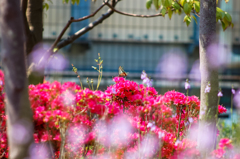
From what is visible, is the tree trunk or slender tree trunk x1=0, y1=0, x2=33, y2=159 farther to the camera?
the tree trunk

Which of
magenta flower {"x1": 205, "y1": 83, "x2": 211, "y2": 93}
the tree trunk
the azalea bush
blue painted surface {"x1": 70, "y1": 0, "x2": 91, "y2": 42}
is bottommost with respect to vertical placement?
the azalea bush

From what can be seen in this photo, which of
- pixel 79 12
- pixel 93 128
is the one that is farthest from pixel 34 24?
pixel 79 12

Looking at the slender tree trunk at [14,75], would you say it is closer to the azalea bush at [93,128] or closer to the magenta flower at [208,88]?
the azalea bush at [93,128]

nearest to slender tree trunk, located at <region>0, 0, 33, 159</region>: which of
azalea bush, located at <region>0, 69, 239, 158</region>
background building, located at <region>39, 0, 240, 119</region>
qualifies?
azalea bush, located at <region>0, 69, 239, 158</region>

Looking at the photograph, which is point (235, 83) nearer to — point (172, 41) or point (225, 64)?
point (225, 64)

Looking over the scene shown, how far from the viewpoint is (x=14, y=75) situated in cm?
107

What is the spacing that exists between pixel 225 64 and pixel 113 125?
5986 mm

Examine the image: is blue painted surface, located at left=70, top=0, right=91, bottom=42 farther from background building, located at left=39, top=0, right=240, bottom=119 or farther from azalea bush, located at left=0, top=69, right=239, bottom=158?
azalea bush, located at left=0, top=69, right=239, bottom=158

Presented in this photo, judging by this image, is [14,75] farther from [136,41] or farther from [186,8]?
[136,41]

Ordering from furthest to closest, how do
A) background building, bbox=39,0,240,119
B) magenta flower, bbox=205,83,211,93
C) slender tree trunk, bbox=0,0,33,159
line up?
background building, bbox=39,0,240,119, magenta flower, bbox=205,83,211,93, slender tree trunk, bbox=0,0,33,159

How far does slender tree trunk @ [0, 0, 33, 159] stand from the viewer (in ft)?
3.51


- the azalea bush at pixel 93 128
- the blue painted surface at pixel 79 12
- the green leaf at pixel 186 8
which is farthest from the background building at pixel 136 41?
the azalea bush at pixel 93 128

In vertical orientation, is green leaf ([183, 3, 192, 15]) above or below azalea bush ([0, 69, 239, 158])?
above

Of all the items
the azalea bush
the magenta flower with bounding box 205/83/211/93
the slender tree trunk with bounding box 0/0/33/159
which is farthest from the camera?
the magenta flower with bounding box 205/83/211/93
